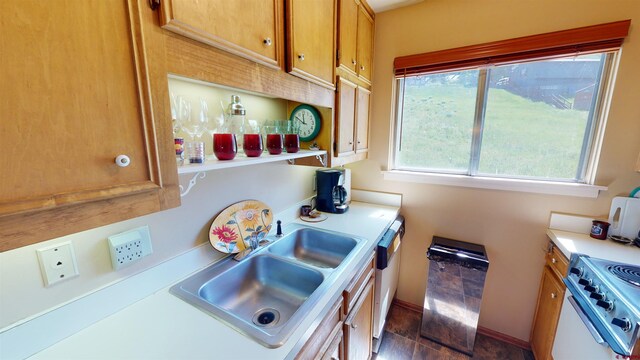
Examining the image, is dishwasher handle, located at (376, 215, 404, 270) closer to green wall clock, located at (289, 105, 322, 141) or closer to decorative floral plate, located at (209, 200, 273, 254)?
decorative floral plate, located at (209, 200, 273, 254)

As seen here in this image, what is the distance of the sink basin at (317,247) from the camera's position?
4.73 feet

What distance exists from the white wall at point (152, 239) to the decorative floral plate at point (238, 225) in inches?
1.4

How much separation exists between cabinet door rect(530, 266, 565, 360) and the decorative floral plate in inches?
68.3

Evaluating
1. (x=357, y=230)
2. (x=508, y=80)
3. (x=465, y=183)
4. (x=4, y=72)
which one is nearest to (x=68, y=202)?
(x=4, y=72)

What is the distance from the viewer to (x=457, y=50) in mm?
1684

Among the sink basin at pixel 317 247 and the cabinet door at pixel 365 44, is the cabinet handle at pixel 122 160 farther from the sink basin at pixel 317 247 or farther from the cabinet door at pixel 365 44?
the cabinet door at pixel 365 44

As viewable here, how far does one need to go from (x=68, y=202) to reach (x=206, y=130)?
0.58 metres

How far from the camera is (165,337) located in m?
0.74

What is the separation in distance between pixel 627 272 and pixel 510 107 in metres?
1.10

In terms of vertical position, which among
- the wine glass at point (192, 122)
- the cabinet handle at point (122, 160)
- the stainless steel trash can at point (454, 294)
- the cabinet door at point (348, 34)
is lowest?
the stainless steel trash can at point (454, 294)

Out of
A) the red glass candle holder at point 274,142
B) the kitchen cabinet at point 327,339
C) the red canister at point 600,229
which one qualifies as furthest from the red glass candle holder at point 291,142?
the red canister at point 600,229

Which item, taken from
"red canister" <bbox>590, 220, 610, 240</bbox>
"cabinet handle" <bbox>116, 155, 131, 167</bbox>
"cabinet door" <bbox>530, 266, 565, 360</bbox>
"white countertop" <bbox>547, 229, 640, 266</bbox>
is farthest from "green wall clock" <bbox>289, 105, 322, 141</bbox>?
"red canister" <bbox>590, 220, 610, 240</bbox>

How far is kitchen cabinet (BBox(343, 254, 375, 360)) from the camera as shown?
3.64 feet

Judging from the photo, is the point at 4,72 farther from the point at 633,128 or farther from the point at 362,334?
the point at 633,128
